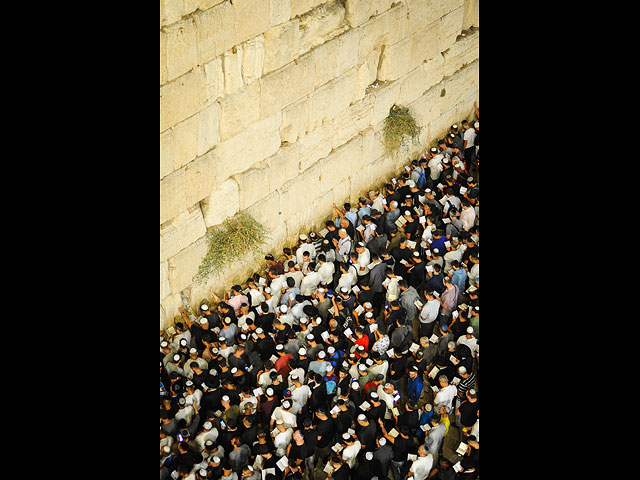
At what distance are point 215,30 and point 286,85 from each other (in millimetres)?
1421

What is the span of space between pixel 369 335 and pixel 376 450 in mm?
1504

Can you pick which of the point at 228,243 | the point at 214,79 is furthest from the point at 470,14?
the point at 228,243

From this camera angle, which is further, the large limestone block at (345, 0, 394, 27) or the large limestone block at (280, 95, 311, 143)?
the large limestone block at (345, 0, 394, 27)

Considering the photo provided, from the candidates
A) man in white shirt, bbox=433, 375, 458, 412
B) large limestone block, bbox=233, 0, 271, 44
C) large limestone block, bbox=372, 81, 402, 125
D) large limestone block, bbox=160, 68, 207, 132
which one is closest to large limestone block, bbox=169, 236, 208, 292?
large limestone block, bbox=160, 68, 207, 132

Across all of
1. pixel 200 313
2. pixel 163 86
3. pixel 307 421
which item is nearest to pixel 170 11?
pixel 163 86

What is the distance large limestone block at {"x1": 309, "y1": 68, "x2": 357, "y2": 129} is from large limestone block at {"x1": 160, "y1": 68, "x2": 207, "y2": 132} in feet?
6.33

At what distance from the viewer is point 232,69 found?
8586mm

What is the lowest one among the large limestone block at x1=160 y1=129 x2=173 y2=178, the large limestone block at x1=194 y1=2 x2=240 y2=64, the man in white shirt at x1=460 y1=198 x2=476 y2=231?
the man in white shirt at x1=460 y1=198 x2=476 y2=231

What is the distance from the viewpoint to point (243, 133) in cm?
912

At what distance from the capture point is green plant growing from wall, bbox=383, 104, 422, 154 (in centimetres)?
1130

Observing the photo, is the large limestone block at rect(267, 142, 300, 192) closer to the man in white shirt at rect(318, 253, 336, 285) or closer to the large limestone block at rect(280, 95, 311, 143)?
the large limestone block at rect(280, 95, 311, 143)

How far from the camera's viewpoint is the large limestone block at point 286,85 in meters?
9.14

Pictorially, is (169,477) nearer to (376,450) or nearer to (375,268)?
(376,450)

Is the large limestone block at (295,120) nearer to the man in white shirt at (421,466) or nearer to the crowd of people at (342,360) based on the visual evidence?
the crowd of people at (342,360)
